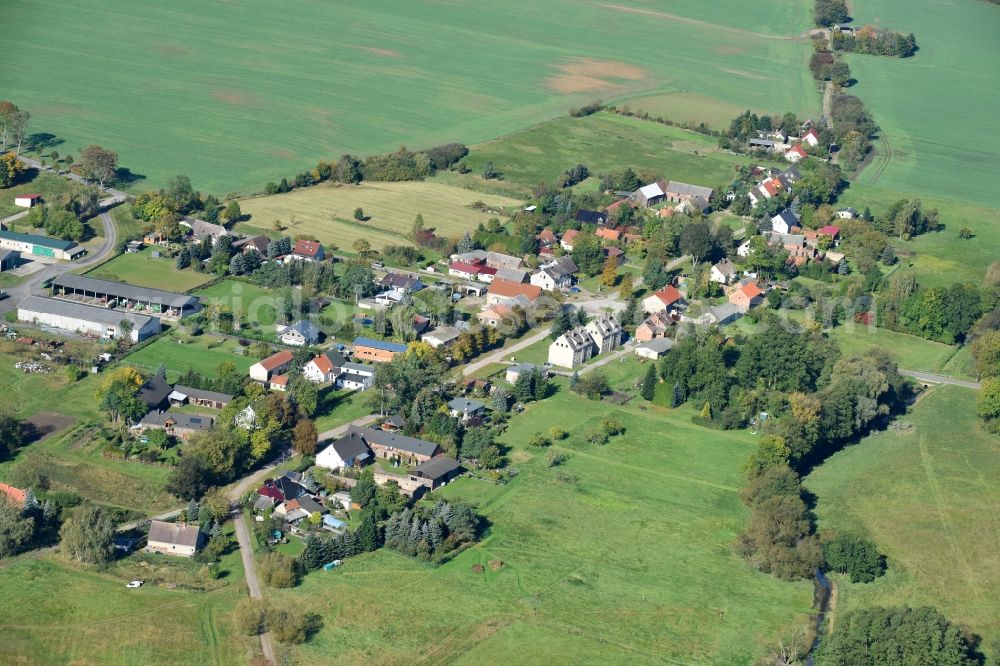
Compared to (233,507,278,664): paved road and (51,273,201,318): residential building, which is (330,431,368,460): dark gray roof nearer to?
(233,507,278,664): paved road

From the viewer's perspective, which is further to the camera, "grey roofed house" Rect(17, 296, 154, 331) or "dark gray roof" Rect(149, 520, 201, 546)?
"grey roofed house" Rect(17, 296, 154, 331)

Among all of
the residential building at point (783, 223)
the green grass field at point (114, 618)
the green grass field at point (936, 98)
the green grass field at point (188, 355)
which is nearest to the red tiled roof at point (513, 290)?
the green grass field at point (188, 355)

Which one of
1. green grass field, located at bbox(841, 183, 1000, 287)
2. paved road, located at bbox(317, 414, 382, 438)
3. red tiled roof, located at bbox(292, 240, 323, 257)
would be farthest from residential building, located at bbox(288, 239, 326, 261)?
green grass field, located at bbox(841, 183, 1000, 287)

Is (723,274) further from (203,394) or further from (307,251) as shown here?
(203,394)

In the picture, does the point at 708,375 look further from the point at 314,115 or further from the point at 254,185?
the point at 314,115

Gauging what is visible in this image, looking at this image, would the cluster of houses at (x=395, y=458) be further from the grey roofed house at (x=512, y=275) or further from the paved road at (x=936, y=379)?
the paved road at (x=936, y=379)

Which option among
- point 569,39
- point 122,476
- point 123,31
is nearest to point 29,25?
point 123,31
